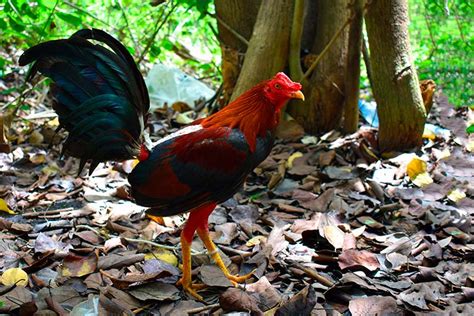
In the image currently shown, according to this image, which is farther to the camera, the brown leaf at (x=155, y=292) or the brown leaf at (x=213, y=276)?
the brown leaf at (x=213, y=276)

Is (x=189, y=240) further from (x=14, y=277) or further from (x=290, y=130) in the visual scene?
(x=290, y=130)

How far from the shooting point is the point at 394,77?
467 cm

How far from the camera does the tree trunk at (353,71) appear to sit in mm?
4770

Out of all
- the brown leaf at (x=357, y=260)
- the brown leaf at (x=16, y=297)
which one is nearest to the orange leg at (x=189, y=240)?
the brown leaf at (x=357, y=260)

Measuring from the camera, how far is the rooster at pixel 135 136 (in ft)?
9.86

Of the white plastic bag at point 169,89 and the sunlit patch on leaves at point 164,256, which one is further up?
the white plastic bag at point 169,89

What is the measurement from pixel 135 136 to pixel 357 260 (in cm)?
150

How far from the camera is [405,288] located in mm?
3139

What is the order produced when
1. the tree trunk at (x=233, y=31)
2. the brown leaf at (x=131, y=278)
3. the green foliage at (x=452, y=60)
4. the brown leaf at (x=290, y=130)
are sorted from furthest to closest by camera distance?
the green foliage at (x=452, y=60)
the tree trunk at (x=233, y=31)
the brown leaf at (x=290, y=130)
the brown leaf at (x=131, y=278)

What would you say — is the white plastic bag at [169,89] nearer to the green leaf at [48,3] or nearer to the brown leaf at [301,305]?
the green leaf at [48,3]

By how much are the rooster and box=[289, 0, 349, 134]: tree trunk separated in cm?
195

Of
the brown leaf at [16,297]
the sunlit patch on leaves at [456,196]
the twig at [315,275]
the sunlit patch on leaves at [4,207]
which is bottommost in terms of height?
the brown leaf at [16,297]

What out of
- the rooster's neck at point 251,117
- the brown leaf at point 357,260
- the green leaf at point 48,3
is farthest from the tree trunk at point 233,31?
the brown leaf at point 357,260

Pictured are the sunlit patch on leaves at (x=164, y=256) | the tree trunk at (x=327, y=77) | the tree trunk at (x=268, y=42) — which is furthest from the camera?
the tree trunk at (x=327, y=77)
